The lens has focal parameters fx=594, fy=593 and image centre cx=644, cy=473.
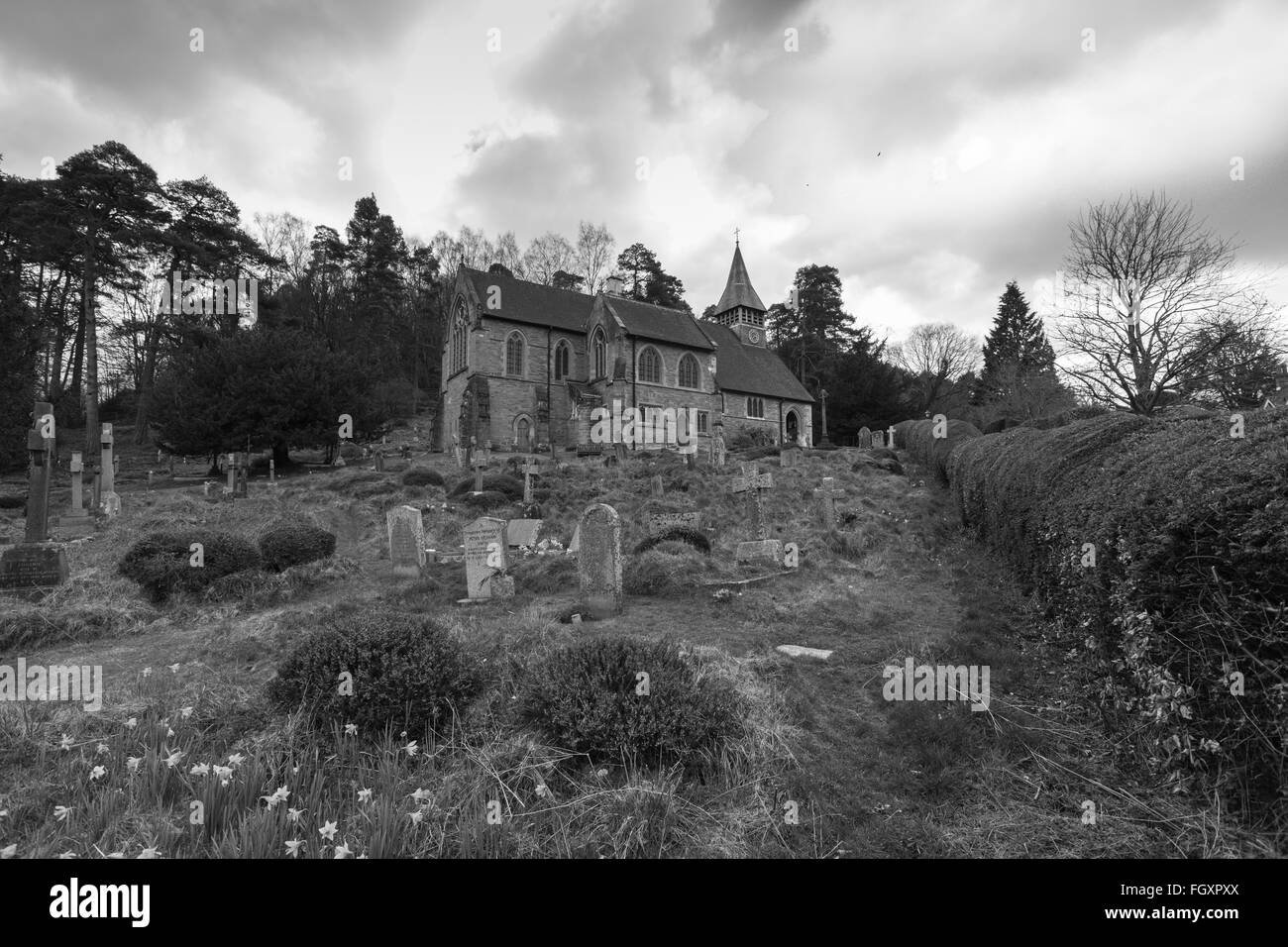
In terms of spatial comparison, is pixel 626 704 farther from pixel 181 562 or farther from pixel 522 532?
pixel 522 532

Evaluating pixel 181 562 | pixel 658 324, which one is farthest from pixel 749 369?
pixel 181 562

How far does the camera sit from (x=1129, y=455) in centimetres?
492

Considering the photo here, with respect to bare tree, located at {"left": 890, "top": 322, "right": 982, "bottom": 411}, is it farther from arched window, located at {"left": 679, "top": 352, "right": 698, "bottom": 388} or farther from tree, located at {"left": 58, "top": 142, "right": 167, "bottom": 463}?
tree, located at {"left": 58, "top": 142, "right": 167, "bottom": 463}

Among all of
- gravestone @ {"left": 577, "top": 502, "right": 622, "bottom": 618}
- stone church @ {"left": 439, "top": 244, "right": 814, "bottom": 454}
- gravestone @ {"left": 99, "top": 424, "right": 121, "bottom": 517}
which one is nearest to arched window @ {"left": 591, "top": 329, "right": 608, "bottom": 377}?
stone church @ {"left": 439, "top": 244, "right": 814, "bottom": 454}

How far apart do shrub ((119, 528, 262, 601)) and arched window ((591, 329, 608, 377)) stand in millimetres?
24793

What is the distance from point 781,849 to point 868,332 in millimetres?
51854

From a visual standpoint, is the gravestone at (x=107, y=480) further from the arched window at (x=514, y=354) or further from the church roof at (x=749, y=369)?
the church roof at (x=749, y=369)

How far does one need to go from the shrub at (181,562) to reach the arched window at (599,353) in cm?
2479

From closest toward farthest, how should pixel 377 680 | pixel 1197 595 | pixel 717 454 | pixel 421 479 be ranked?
pixel 1197 595 → pixel 377 680 → pixel 421 479 → pixel 717 454

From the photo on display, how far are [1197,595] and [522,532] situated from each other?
10973 mm

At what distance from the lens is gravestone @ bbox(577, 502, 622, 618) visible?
7.51m

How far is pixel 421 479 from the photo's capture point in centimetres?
2027

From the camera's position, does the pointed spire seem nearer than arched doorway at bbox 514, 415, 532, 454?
No

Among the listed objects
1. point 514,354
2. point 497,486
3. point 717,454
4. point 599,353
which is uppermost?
point 599,353
